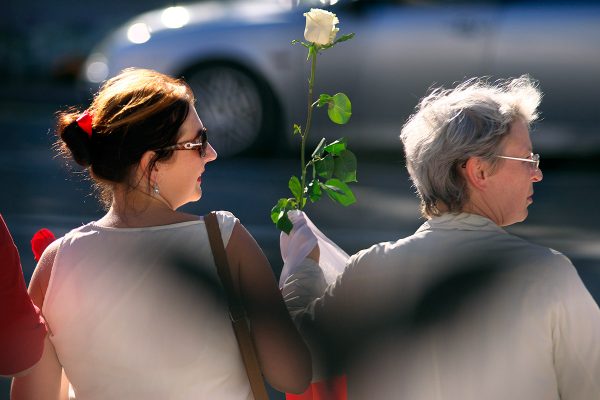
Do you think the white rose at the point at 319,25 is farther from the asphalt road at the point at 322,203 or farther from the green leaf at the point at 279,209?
the asphalt road at the point at 322,203

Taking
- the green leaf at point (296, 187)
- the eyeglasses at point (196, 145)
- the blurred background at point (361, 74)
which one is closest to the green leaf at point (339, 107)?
the green leaf at point (296, 187)

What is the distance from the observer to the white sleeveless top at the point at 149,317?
2342 millimetres

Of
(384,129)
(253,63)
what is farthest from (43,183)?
(384,129)

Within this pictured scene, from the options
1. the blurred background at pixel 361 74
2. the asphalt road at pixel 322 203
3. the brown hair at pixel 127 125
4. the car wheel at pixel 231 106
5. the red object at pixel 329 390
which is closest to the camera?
the brown hair at pixel 127 125

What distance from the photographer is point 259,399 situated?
2379mm

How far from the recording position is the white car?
28.9 ft

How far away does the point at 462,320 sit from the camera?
7.65 feet

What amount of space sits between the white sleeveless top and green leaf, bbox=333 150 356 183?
490 millimetres

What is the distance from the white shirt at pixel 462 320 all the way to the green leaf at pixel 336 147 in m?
0.39

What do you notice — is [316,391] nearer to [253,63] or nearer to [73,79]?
[253,63]

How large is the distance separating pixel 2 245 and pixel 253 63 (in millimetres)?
7008

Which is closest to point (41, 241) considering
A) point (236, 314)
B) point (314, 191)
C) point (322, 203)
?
point (236, 314)

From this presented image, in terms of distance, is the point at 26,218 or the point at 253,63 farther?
→ the point at 253,63

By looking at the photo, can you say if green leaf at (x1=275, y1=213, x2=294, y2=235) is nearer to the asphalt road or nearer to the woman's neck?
the woman's neck
